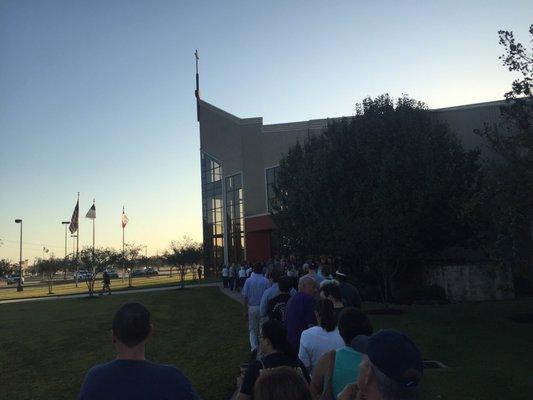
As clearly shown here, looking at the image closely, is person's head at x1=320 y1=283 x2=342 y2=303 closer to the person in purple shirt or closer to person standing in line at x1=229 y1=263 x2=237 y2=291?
the person in purple shirt

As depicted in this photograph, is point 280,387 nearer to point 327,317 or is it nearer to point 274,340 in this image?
point 274,340

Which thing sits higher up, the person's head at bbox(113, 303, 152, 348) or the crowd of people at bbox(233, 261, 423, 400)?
the person's head at bbox(113, 303, 152, 348)

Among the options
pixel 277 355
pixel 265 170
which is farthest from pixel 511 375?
pixel 265 170

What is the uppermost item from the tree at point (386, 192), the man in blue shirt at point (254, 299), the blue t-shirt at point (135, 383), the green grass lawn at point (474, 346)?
the tree at point (386, 192)

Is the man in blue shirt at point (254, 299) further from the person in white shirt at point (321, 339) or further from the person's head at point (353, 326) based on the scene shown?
the person's head at point (353, 326)

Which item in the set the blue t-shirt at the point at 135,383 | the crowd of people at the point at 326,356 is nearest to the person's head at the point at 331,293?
the crowd of people at the point at 326,356

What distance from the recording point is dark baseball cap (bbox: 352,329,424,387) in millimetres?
2145

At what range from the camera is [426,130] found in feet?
65.3

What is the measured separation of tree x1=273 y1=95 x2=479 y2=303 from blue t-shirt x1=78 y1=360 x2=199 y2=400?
13.9 metres

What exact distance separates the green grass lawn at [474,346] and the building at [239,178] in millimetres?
19637

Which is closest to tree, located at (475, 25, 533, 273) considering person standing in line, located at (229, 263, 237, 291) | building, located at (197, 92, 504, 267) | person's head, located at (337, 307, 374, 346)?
person's head, located at (337, 307, 374, 346)

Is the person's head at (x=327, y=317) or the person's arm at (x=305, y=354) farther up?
the person's head at (x=327, y=317)

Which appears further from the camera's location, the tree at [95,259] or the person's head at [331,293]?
the tree at [95,259]

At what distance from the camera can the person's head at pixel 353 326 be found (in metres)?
3.43
